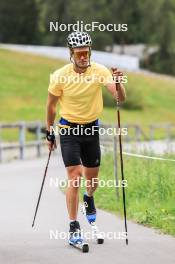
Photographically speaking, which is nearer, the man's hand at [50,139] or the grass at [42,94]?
the man's hand at [50,139]

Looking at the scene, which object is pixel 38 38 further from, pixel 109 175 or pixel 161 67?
pixel 109 175

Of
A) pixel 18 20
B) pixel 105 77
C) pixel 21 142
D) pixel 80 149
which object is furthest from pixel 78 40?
pixel 18 20

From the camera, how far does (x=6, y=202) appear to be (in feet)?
42.2

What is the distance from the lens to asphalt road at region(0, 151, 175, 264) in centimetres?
763

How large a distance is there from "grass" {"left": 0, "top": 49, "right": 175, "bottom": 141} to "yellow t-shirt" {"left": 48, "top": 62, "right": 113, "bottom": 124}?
36060 mm

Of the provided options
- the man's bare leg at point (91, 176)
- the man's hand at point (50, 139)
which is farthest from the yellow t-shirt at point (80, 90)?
the man's bare leg at point (91, 176)

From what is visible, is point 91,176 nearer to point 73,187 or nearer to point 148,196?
point 73,187

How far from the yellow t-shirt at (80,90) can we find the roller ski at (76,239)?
3.45 feet

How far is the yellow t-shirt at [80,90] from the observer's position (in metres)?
8.30

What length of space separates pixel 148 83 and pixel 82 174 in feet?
197

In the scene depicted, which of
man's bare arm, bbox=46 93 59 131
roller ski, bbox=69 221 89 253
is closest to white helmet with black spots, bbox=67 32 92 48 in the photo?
man's bare arm, bbox=46 93 59 131

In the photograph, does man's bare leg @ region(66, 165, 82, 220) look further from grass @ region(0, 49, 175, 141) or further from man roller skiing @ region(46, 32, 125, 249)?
grass @ region(0, 49, 175, 141)

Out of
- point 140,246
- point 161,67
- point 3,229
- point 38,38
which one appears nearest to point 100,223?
point 3,229

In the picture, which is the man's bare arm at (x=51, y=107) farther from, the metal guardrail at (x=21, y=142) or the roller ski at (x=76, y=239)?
the metal guardrail at (x=21, y=142)
